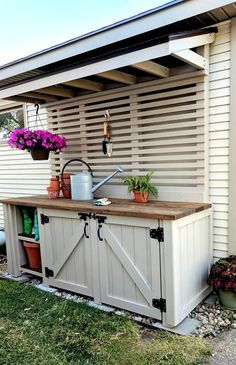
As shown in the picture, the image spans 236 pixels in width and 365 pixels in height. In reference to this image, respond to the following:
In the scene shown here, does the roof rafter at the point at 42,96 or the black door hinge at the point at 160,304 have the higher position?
the roof rafter at the point at 42,96

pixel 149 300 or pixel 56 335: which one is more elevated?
pixel 149 300

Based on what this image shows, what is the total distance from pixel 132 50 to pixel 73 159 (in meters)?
1.80

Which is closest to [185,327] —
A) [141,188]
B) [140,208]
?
[140,208]

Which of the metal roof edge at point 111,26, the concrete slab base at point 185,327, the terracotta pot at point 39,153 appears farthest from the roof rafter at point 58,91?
the concrete slab base at point 185,327

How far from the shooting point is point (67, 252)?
3164 millimetres

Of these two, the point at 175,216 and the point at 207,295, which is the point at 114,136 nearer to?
the point at 175,216

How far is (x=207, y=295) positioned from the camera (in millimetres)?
3006

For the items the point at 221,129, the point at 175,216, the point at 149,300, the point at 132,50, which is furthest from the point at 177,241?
the point at 132,50

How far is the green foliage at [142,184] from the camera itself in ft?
10.1

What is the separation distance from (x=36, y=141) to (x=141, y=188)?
4.48ft

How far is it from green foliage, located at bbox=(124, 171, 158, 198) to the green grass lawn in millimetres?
1208

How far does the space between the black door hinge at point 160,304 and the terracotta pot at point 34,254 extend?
162 centimetres

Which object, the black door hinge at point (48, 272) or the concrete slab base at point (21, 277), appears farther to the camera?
the concrete slab base at point (21, 277)

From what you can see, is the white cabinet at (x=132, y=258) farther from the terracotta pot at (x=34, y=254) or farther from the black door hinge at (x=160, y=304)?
the terracotta pot at (x=34, y=254)
